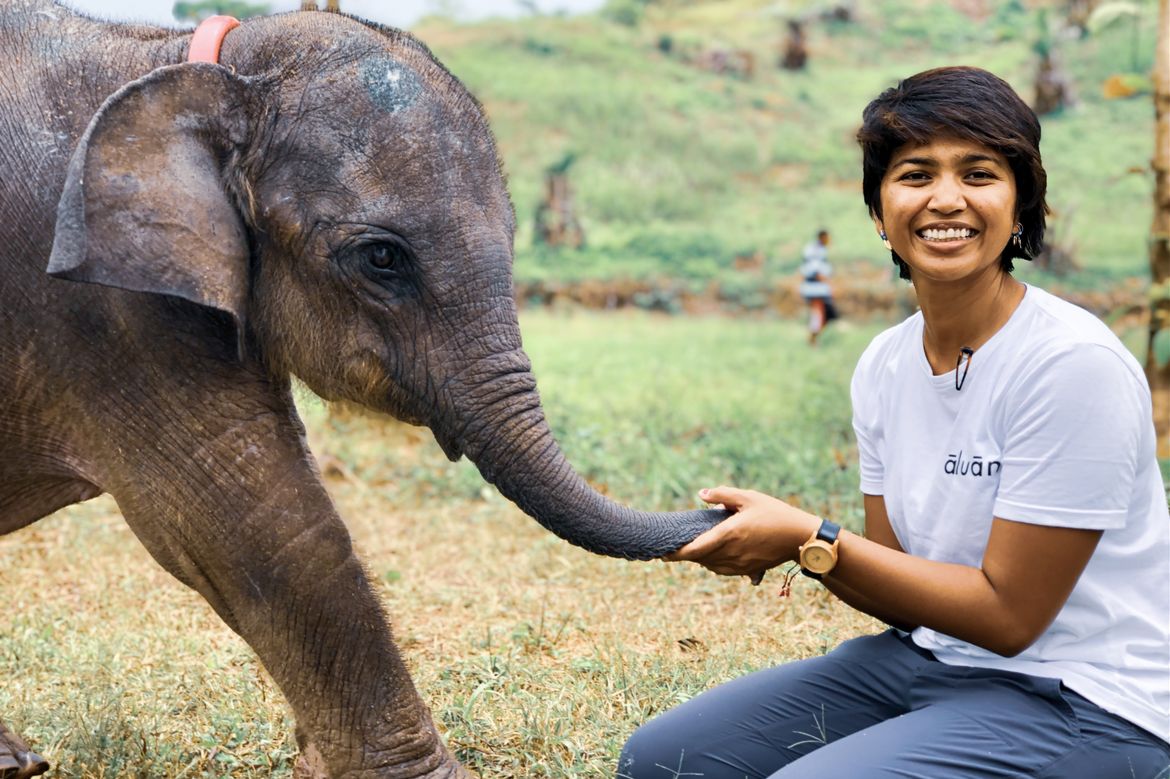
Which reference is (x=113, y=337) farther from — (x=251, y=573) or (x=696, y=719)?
(x=696, y=719)

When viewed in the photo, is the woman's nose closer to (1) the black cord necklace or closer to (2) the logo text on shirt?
(1) the black cord necklace

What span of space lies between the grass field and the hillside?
7.41 m

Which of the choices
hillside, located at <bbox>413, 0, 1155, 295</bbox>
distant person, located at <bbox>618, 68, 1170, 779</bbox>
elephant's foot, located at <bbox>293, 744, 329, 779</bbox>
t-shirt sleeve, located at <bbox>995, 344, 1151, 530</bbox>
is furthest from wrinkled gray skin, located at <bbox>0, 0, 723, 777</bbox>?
hillside, located at <bbox>413, 0, 1155, 295</bbox>

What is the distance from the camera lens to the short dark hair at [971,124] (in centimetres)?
253

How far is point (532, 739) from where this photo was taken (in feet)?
11.2

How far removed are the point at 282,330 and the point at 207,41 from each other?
68 cm

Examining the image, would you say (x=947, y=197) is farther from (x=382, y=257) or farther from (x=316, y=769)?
(x=316, y=769)

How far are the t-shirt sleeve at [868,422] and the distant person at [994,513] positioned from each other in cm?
13

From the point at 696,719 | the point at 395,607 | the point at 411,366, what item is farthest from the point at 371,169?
the point at 395,607

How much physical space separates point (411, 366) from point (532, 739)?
109 cm

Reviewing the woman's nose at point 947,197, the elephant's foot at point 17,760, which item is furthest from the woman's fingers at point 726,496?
the elephant's foot at point 17,760

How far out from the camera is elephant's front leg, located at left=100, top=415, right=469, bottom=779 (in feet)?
9.29

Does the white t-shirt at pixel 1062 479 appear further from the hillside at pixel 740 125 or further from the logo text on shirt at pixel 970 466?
the hillside at pixel 740 125

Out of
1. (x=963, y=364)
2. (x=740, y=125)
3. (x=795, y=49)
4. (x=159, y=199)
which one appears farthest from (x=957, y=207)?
(x=795, y=49)
